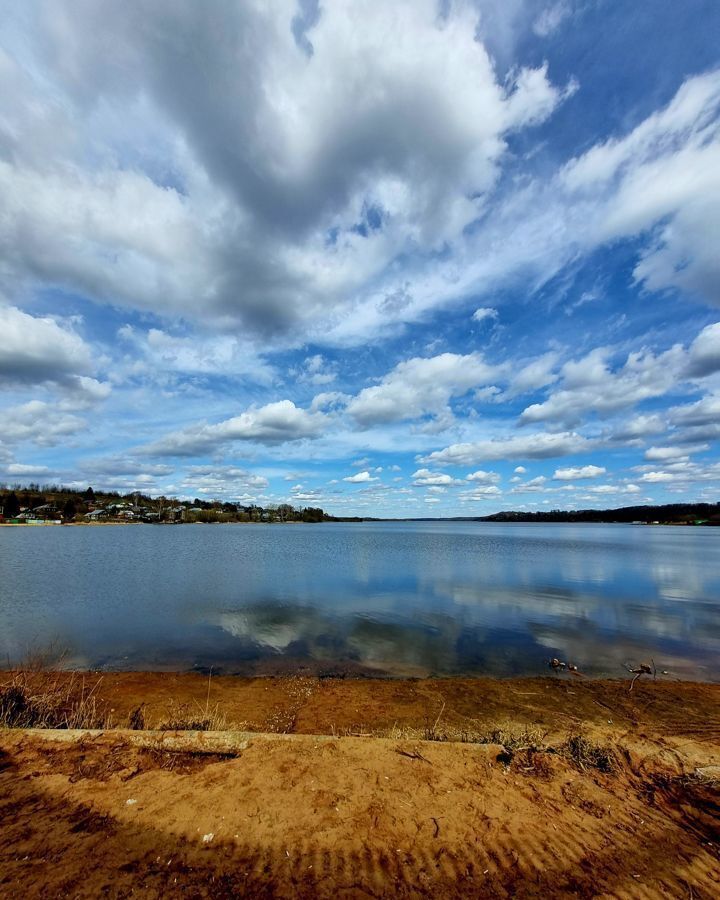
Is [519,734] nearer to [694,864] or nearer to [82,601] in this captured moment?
[694,864]

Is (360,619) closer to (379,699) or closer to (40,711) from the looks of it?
(379,699)

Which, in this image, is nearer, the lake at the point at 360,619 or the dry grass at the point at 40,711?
the dry grass at the point at 40,711

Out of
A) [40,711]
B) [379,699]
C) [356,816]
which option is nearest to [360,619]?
[379,699]

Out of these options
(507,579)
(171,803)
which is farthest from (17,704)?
(507,579)

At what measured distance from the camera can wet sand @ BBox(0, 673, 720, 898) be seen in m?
4.12

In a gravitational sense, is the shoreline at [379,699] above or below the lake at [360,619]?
below

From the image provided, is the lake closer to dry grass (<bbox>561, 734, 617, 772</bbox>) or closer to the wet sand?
dry grass (<bbox>561, 734, 617, 772</bbox>)

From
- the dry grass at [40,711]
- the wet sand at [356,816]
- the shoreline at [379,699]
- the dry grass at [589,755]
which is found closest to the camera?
the wet sand at [356,816]

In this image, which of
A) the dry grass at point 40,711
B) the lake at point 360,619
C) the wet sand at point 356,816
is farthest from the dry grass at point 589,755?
the dry grass at point 40,711

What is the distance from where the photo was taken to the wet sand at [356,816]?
4.12m

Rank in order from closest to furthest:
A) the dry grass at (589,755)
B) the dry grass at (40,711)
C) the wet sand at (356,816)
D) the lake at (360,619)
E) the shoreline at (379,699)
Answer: the wet sand at (356,816) < the dry grass at (589,755) < the dry grass at (40,711) < the shoreline at (379,699) < the lake at (360,619)

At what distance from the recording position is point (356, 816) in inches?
197

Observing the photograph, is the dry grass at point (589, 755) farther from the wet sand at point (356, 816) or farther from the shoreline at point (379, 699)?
the shoreline at point (379, 699)

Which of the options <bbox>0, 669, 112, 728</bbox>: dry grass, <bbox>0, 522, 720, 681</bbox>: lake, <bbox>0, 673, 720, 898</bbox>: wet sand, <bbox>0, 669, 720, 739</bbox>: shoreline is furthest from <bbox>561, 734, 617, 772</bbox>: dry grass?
<bbox>0, 669, 112, 728</bbox>: dry grass
